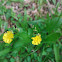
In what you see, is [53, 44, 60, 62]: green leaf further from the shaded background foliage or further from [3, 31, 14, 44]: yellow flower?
[3, 31, 14, 44]: yellow flower

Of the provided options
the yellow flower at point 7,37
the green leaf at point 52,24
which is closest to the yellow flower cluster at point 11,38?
the yellow flower at point 7,37

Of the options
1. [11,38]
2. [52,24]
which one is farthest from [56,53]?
[11,38]

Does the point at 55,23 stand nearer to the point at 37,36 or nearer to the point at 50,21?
the point at 50,21

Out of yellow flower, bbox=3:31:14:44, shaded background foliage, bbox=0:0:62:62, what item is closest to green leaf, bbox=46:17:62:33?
shaded background foliage, bbox=0:0:62:62

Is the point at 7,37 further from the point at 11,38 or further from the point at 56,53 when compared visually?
the point at 56,53

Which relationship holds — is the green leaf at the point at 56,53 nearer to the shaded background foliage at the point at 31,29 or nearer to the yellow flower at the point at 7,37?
the shaded background foliage at the point at 31,29

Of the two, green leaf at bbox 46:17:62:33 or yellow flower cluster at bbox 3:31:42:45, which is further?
green leaf at bbox 46:17:62:33

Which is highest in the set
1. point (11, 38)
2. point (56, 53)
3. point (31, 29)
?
point (31, 29)

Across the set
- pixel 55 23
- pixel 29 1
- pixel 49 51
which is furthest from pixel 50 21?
pixel 29 1

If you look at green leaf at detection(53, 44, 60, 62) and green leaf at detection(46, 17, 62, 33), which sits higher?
green leaf at detection(46, 17, 62, 33)

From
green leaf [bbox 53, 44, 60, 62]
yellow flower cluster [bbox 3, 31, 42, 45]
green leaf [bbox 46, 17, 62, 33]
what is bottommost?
green leaf [bbox 53, 44, 60, 62]

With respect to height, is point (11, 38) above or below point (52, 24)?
below
